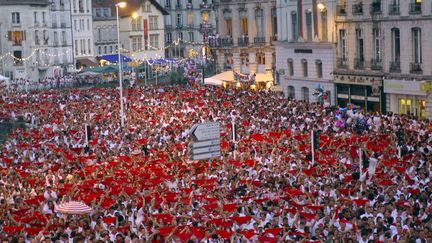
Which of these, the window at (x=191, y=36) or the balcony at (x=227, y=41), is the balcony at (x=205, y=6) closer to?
the window at (x=191, y=36)

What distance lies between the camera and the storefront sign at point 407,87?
55062 millimetres

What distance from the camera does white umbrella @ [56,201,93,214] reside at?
2870 cm

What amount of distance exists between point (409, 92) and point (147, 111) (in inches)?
597

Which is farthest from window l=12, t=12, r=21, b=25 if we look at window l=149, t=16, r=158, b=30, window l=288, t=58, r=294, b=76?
window l=288, t=58, r=294, b=76

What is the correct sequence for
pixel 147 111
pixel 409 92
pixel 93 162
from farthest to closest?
pixel 147 111, pixel 409 92, pixel 93 162

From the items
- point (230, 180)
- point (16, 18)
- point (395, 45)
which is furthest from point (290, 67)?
point (16, 18)

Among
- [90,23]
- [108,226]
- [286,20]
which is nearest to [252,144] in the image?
[108,226]

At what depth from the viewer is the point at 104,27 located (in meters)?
131

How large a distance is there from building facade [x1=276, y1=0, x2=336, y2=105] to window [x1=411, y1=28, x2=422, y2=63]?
→ 31.3 feet

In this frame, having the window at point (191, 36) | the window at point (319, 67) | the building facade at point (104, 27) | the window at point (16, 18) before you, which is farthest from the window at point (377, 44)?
the window at point (191, 36)

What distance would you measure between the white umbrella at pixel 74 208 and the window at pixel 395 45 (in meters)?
32.8

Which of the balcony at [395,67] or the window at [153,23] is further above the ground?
the window at [153,23]

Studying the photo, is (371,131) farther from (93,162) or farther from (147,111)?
(147,111)

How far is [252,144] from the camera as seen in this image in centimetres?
4184
